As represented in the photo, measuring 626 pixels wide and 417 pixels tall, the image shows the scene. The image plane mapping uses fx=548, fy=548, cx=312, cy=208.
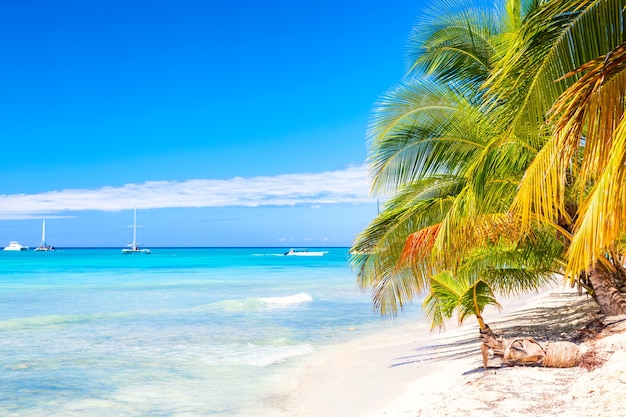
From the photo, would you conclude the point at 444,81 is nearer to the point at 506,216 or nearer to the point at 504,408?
the point at 506,216

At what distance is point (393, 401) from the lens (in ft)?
20.9

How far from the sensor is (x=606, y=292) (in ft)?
24.8

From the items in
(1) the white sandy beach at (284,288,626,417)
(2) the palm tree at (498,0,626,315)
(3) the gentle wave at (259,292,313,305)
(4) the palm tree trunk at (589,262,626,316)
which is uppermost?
(2) the palm tree at (498,0,626,315)

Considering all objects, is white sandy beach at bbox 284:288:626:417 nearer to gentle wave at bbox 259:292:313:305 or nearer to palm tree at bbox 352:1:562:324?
palm tree at bbox 352:1:562:324

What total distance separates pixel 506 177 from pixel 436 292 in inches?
69.6

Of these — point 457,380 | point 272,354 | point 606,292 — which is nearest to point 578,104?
point 457,380

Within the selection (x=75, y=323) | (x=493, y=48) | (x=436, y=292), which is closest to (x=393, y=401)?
(x=436, y=292)

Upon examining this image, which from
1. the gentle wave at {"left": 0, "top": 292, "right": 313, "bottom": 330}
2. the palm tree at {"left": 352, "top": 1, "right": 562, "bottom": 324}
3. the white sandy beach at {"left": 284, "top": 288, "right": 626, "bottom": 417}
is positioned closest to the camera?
the white sandy beach at {"left": 284, "top": 288, "right": 626, "bottom": 417}

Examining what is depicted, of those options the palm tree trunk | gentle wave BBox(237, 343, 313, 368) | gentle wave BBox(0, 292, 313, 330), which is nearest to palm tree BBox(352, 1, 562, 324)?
the palm tree trunk

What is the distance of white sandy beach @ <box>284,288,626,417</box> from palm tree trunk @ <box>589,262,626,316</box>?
1.18ft

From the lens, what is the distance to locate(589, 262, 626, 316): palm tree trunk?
743 centimetres

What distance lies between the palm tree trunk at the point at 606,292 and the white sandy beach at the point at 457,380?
36cm

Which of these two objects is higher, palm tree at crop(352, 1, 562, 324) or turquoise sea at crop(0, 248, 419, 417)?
palm tree at crop(352, 1, 562, 324)

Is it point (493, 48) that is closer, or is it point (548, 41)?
point (548, 41)
